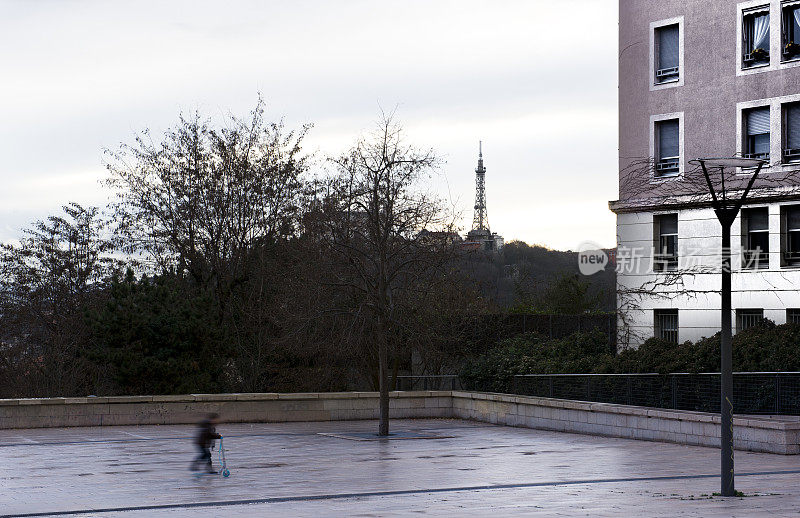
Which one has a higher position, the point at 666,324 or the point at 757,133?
the point at 757,133

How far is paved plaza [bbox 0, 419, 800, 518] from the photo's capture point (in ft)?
46.5

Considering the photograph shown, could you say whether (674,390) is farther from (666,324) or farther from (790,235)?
(666,324)

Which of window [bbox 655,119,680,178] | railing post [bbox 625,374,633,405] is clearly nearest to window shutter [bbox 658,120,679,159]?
window [bbox 655,119,680,178]

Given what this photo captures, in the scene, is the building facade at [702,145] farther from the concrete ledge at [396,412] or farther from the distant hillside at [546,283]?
the distant hillside at [546,283]

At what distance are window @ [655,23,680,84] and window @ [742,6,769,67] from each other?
102 inches

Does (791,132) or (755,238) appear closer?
(791,132)

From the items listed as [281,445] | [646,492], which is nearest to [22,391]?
[281,445]

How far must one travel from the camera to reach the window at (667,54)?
36.4 meters

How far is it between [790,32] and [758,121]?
290 cm

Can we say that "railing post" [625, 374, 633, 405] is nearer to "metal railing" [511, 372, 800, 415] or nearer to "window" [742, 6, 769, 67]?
"metal railing" [511, 372, 800, 415]

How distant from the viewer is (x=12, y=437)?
2625cm

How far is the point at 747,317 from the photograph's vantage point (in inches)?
1348

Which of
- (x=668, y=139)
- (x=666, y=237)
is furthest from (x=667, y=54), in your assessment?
(x=666, y=237)

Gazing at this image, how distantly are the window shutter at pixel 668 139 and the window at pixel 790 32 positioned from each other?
179 inches
